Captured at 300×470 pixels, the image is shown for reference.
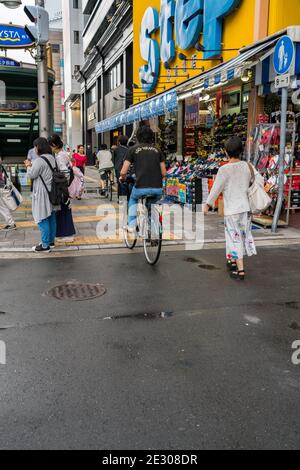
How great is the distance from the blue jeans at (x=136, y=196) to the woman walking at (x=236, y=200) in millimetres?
1135

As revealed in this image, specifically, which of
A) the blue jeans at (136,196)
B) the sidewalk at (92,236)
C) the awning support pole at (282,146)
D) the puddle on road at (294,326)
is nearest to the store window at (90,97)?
the sidewalk at (92,236)

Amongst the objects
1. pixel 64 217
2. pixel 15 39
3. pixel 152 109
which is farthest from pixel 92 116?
pixel 64 217

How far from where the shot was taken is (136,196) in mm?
7000

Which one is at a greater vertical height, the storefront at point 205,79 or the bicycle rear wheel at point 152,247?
the storefront at point 205,79

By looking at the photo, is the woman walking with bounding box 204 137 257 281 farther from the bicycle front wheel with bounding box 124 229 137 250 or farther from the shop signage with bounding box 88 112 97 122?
the shop signage with bounding box 88 112 97 122

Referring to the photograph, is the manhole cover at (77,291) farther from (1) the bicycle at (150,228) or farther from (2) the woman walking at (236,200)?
(2) the woman walking at (236,200)

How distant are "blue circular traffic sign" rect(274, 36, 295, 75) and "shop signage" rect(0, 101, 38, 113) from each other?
265 inches

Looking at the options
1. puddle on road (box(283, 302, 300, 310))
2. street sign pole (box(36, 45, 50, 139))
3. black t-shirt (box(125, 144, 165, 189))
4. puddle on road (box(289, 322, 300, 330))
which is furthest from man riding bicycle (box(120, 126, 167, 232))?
street sign pole (box(36, 45, 50, 139))

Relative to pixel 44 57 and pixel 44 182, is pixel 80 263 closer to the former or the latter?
pixel 44 182

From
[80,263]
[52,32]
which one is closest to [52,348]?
[80,263]

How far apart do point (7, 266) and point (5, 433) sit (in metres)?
4.28

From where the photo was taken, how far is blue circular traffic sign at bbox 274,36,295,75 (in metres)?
8.01

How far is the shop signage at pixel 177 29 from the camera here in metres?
12.2

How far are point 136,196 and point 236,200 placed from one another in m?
1.69
